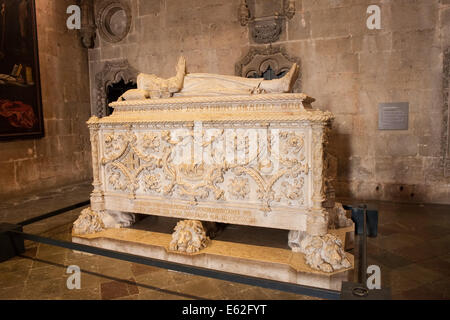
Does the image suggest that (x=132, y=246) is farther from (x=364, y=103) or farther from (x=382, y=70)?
(x=382, y=70)

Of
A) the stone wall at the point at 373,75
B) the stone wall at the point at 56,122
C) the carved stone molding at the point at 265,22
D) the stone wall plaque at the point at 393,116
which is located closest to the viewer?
the stone wall at the point at 373,75

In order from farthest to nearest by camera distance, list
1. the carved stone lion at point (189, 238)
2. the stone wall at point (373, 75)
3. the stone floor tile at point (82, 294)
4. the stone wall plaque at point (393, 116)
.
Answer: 1. the stone wall plaque at point (393, 116)
2. the stone wall at point (373, 75)
3. the carved stone lion at point (189, 238)
4. the stone floor tile at point (82, 294)

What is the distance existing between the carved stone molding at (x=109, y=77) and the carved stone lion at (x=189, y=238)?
488cm

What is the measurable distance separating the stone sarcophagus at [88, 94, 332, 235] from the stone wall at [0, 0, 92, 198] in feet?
11.0

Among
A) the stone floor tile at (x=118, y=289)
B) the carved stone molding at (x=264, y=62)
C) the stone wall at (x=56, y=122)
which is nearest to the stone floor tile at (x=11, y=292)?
the stone floor tile at (x=118, y=289)

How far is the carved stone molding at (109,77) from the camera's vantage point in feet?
23.0

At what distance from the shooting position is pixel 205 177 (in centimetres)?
303

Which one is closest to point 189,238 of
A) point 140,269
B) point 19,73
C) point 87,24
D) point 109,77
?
point 140,269

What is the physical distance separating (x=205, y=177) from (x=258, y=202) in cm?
54

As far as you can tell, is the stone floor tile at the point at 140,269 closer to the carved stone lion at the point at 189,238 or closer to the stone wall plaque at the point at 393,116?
the carved stone lion at the point at 189,238

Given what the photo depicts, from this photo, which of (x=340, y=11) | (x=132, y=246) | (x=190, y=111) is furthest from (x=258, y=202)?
(x=340, y=11)

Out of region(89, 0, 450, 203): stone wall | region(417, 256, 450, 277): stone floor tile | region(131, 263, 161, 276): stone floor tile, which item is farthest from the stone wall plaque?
region(131, 263, 161, 276): stone floor tile

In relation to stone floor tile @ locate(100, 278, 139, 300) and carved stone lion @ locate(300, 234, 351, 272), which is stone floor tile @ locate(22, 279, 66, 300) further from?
carved stone lion @ locate(300, 234, 351, 272)

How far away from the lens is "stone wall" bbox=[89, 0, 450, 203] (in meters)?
4.82
